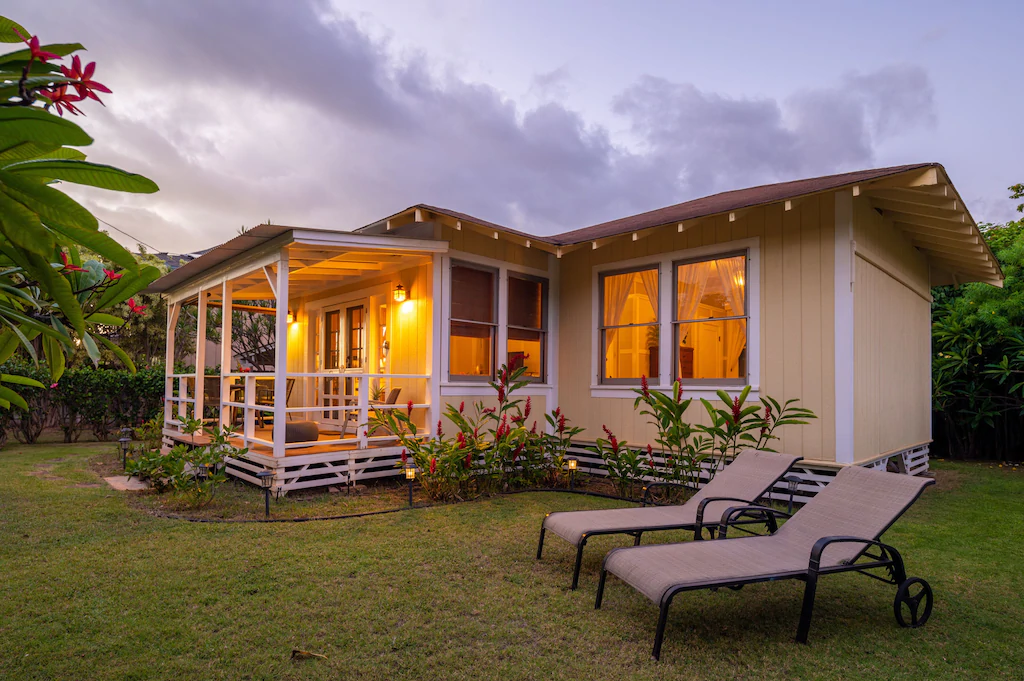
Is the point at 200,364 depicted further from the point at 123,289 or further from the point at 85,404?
the point at 123,289

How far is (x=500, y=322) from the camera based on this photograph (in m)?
8.35

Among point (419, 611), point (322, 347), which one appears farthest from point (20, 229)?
point (322, 347)

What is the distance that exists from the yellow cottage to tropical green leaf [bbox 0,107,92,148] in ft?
18.6

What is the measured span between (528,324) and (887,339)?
4.74 meters

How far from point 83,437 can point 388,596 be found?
39.0ft

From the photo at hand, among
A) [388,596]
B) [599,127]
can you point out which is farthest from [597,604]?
[599,127]

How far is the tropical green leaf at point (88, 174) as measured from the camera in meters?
1.03

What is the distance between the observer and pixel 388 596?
365cm

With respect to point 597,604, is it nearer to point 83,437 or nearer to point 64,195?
point 64,195

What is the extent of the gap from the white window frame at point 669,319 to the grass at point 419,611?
2.33 metres

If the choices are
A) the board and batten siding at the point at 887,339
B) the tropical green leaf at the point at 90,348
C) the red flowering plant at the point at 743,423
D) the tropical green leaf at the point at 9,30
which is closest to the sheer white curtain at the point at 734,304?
the red flowering plant at the point at 743,423

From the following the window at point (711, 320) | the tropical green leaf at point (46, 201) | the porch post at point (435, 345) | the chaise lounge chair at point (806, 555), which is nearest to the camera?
the tropical green leaf at point (46, 201)

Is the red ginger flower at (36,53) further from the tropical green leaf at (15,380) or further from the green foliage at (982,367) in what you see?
the green foliage at (982,367)

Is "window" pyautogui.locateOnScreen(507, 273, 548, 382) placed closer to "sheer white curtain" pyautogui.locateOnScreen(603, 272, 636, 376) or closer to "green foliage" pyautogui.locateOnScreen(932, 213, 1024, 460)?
"sheer white curtain" pyautogui.locateOnScreen(603, 272, 636, 376)
